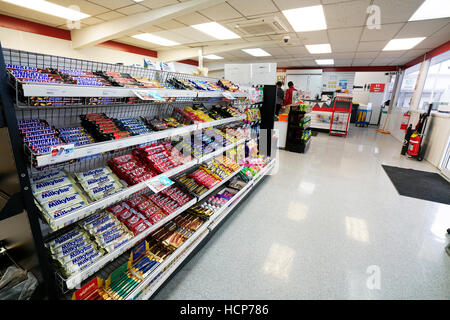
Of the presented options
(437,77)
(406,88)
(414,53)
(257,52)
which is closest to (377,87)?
(406,88)

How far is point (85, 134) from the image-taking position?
57.6 inches

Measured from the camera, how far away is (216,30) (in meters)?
6.71

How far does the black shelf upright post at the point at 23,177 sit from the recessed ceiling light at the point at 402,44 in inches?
350

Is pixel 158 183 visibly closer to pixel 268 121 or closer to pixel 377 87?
pixel 268 121

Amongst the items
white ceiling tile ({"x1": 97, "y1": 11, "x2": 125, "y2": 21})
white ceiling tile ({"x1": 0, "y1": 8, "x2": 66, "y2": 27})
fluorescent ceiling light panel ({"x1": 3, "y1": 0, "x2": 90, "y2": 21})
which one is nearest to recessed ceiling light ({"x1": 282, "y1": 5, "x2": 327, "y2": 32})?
white ceiling tile ({"x1": 97, "y1": 11, "x2": 125, "y2": 21})

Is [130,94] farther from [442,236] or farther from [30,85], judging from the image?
[442,236]

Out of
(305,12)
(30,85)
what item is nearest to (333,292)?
(30,85)

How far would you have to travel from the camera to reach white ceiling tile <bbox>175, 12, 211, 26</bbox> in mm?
5369

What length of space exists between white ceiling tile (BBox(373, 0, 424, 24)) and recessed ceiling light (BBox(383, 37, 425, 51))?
2.07m

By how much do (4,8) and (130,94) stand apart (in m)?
7.00

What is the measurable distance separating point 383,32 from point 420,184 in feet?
14.5

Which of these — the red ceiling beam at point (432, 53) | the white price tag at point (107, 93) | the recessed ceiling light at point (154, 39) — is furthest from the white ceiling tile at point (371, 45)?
the white price tag at point (107, 93)
